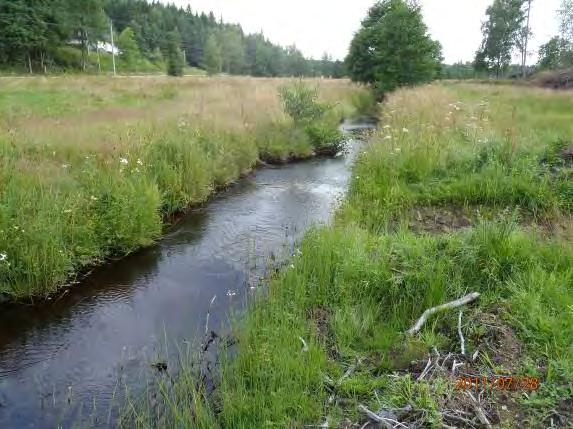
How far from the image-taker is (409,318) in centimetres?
400

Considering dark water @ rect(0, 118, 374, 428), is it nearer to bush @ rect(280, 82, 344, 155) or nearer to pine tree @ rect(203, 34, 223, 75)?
bush @ rect(280, 82, 344, 155)

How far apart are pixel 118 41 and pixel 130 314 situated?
66.1 m

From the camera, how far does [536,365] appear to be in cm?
309

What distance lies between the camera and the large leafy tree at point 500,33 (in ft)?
145

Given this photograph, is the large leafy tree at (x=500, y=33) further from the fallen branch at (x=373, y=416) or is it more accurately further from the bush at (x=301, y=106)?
the fallen branch at (x=373, y=416)

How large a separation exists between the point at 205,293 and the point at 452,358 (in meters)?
3.27

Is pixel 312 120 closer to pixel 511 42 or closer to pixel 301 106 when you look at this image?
pixel 301 106

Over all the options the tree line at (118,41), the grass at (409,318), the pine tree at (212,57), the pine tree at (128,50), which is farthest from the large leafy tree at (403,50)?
the pine tree at (212,57)

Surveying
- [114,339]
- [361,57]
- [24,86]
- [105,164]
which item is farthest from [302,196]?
[361,57]

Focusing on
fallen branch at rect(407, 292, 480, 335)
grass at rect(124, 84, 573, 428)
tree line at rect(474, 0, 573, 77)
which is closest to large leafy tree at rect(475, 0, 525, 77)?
tree line at rect(474, 0, 573, 77)

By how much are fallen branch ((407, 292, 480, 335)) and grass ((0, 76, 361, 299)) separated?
4.45 meters

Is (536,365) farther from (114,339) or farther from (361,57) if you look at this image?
(361,57)
